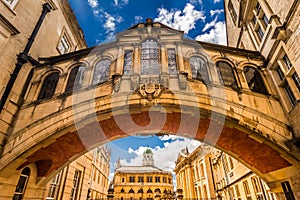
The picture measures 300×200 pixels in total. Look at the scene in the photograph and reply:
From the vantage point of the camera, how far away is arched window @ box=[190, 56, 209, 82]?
306 inches

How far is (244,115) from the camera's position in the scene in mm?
6594

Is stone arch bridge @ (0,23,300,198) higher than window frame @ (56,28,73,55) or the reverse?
the reverse

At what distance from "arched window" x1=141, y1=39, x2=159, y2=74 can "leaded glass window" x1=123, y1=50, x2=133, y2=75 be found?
536 mm

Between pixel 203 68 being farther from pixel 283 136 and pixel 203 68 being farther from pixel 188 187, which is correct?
pixel 188 187

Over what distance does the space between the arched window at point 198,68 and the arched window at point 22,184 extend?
828cm

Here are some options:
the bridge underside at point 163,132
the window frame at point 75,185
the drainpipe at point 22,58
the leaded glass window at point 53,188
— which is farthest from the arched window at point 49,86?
the window frame at point 75,185

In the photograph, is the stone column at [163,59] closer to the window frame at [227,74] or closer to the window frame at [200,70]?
the window frame at [200,70]

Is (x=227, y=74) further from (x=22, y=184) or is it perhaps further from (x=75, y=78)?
(x=22, y=184)

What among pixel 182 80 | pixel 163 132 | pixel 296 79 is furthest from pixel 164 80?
pixel 296 79

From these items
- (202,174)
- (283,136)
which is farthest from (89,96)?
(202,174)

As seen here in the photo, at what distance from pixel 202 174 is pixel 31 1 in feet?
88.5

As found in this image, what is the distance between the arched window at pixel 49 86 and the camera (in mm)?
8180

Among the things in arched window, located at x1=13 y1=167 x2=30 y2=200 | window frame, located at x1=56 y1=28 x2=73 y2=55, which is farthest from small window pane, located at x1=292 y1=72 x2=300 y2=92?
window frame, located at x1=56 y1=28 x2=73 y2=55

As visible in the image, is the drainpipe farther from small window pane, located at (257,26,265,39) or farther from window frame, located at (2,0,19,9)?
small window pane, located at (257,26,265,39)
